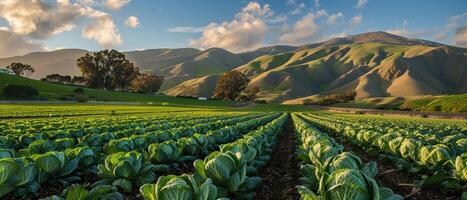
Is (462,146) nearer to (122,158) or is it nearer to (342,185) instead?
(342,185)

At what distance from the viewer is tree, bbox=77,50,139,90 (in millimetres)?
141750

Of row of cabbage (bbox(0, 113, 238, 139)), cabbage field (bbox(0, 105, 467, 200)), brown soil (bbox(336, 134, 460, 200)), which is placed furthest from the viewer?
row of cabbage (bbox(0, 113, 238, 139))

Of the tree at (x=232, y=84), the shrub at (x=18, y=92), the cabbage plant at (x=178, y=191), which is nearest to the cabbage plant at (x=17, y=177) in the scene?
the cabbage plant at (x=178, y=191)

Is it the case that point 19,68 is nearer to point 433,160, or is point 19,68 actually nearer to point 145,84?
point 145,84

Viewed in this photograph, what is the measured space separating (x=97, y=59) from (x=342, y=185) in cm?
14849

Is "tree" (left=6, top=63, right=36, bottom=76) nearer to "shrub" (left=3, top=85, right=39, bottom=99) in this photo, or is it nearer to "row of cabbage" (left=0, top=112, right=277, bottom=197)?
"shrub" (left=3, top=85, right=39, bottom=99)

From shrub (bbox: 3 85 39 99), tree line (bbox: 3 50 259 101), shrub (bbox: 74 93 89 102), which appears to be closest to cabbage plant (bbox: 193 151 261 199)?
shrub (bbox: 3 85 39 99)

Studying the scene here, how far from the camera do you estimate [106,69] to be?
145375mm

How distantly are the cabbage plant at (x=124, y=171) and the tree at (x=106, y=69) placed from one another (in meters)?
143

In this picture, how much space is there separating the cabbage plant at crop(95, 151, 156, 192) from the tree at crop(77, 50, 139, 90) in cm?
14312

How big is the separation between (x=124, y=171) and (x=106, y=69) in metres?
147

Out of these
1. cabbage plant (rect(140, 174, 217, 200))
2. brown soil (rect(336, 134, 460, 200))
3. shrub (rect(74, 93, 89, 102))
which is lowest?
brown soil (rect(336, 134, 460, 200))

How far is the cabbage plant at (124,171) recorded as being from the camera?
6.84m

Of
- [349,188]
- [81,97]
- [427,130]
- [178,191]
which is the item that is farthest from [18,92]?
[349,188]
